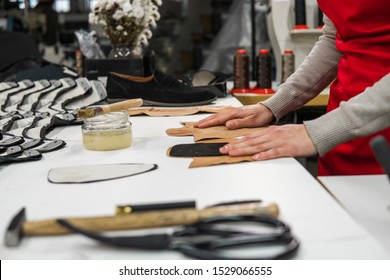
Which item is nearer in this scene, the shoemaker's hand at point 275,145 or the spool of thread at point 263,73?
the shoemaker's hand at point 275,145

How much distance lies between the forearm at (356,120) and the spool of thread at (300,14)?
1879mm

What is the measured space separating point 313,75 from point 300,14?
53.5 inches

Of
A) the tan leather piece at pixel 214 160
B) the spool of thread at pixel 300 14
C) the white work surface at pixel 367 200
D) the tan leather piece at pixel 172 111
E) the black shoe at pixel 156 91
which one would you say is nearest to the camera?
the white work surface at pixel 367 200

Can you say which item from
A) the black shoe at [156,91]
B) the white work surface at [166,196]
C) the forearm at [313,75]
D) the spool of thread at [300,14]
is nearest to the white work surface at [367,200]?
the white work surface at [166,196]

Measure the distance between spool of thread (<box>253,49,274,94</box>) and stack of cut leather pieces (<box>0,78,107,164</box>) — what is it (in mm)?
788

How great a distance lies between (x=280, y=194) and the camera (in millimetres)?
802

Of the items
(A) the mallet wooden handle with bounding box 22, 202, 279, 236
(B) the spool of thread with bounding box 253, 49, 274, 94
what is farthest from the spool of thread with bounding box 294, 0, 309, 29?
(A) the mallet wooden handle with bounding box 22, 202, 279, 236

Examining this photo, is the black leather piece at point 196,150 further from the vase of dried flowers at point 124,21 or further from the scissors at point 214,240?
the vase of dried flowers at point 124,21

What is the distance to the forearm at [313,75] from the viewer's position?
4.99 feet

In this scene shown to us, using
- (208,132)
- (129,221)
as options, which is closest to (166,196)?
(129,221)

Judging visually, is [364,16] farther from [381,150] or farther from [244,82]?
[244,82]

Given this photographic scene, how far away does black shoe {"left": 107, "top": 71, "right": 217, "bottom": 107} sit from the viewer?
177cm

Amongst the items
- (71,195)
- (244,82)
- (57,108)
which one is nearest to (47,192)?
(71,195)

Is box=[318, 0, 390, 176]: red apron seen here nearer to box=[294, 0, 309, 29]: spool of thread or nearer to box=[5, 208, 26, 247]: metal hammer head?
box=[5, 208, 26, 247]: metal hammer head
